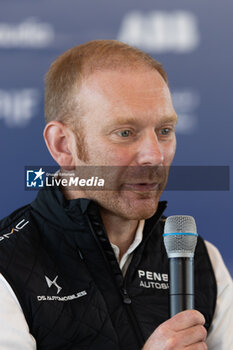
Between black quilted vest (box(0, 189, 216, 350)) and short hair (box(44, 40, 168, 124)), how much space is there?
0.21 metres

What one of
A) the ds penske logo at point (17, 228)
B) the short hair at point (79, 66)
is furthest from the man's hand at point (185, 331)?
the short hair at point (79, 66)

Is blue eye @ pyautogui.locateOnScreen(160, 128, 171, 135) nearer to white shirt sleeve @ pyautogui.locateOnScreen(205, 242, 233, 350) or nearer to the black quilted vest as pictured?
the black quilted vest

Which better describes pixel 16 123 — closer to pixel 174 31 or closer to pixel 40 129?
pixel 40 129

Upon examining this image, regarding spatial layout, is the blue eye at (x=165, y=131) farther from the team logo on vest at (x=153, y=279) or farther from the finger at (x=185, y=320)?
the finger at (x=185, y=320)

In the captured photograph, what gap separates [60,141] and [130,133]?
0.70 ft

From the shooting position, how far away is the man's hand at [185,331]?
1175 millimetres

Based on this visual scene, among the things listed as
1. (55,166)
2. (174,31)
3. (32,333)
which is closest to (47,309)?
(32,333)

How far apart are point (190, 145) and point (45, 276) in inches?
46.0

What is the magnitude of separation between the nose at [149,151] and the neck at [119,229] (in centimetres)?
16

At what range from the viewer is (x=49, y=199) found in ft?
5.29

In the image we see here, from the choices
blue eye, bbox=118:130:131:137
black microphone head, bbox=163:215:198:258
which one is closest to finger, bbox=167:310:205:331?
black microphone head, bbox=163:215:198:258

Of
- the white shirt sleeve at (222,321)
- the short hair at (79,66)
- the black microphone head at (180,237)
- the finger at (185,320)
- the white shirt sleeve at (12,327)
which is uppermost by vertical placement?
the short hair at (79,66)

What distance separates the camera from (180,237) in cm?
119

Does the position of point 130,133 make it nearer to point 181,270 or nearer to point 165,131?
point 165,131
